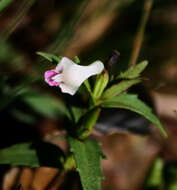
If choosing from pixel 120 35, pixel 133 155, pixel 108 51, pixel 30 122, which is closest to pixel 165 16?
pixel 120 35

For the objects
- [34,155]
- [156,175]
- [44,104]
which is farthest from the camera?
[44,104]

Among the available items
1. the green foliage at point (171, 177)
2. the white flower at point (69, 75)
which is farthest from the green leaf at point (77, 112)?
the green foliage at point (171, 177)

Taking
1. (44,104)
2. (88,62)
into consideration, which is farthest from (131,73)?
(88,62)

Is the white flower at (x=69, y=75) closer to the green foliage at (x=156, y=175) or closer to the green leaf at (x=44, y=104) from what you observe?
the green foliage at (x=156, y=175)

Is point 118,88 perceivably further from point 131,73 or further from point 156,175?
point 156,175

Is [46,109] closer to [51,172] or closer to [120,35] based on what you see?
[51,172]

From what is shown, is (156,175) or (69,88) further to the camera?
(156,175)

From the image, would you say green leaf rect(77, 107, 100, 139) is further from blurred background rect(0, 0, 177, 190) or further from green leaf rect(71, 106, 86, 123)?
blurred background rect(0, 0, 177, 190)
